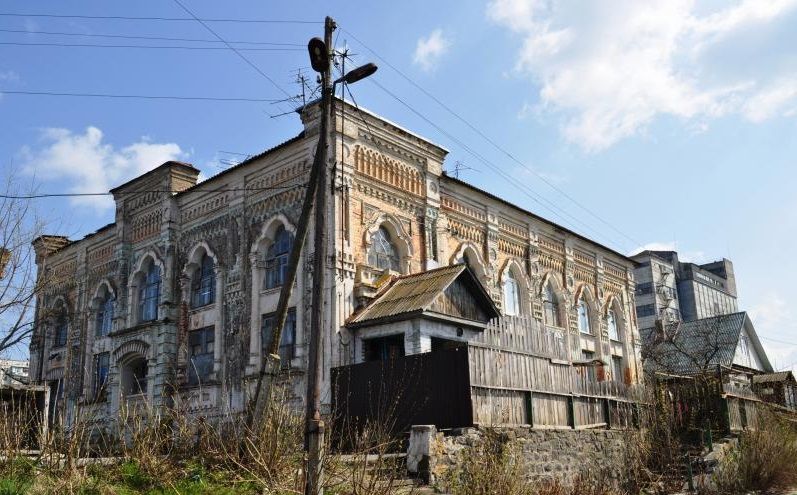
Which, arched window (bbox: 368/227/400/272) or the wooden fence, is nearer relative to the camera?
the wooden fence

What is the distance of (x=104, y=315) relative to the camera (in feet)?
91.0

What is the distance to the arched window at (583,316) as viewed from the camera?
29.8m

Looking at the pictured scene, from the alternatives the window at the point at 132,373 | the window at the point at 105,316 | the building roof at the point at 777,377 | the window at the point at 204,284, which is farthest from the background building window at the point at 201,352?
the building roof at the point at 777,377

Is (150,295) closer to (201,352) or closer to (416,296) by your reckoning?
(201,352)

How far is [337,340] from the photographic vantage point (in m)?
18.5

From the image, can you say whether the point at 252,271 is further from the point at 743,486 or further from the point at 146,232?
the point at 743,486

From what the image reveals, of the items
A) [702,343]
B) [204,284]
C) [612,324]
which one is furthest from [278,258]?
[702,343]

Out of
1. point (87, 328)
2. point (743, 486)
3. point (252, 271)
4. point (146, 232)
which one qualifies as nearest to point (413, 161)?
point (252, 271)

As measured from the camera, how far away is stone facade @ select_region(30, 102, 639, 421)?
19.9 metres

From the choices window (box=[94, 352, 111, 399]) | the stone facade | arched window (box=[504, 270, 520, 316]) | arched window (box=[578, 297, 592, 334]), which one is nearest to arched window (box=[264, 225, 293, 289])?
the stone facade

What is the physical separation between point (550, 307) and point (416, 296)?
11.4 meters

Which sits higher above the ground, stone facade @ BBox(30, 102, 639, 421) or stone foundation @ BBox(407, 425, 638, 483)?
stone facade @ BBox(30, 102, 639, 421)

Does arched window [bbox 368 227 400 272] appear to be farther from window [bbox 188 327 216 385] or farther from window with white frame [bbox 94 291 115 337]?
window with white frame [bbox 94 291 115 337]

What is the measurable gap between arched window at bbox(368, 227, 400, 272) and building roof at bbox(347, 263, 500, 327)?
1004 mm
